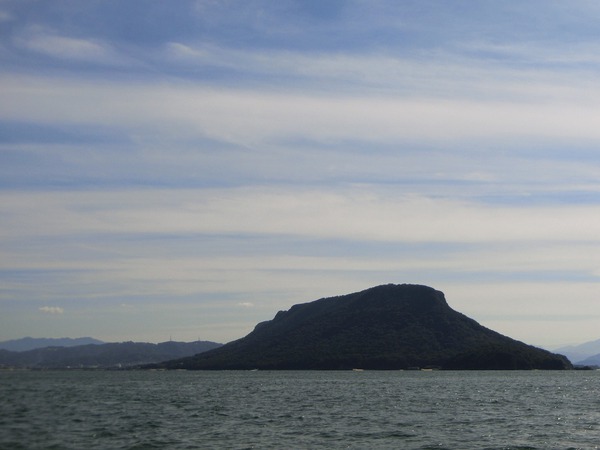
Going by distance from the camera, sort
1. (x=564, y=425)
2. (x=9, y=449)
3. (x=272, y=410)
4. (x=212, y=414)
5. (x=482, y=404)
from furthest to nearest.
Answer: (x=482, y=404)
(x=272, y=410)
(x=212, y=414)
(x=564, y=425)
(x=9, y=449)

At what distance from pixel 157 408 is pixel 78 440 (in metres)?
36.0

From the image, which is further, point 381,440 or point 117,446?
point 381,440

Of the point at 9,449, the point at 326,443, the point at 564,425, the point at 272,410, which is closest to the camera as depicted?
the point at 9,449

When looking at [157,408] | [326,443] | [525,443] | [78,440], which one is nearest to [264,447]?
[326,443]

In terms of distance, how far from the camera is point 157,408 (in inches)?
3681

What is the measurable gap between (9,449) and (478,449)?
32106 mm

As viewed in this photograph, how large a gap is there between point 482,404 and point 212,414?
123 feet

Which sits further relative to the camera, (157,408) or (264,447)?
(157,408)

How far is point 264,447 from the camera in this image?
54.9 metres

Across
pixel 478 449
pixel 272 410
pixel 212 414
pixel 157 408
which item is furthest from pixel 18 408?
pixel 478 449

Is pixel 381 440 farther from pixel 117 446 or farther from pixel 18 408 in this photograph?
pixel 18 408

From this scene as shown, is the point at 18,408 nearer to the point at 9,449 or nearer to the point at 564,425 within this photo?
the point at 9,449

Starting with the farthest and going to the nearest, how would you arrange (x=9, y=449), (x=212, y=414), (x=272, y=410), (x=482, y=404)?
(x=482, y=404)
(x=272, y=410)
(x=212, y=414)
(x=9, y=449)

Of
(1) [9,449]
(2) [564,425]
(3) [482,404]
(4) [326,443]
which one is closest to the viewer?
(1) [9,449]
